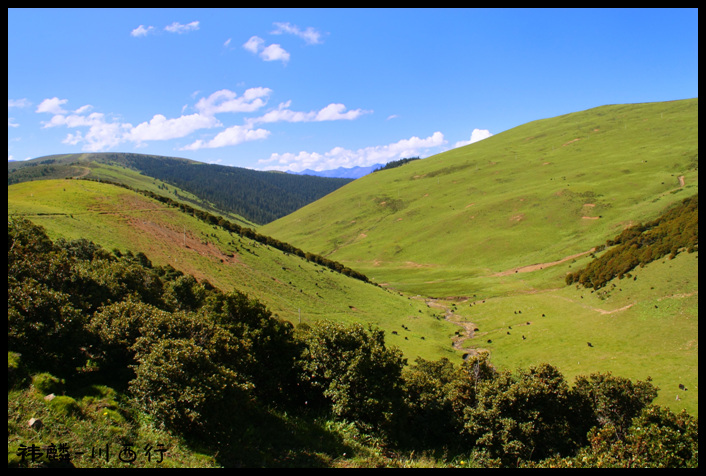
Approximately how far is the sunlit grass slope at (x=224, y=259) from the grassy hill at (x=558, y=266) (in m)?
12.9

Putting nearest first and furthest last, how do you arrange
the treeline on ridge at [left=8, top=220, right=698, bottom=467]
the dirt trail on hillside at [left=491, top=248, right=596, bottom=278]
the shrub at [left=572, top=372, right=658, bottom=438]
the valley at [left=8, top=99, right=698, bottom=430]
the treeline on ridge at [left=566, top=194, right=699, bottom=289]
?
1. the treeline on ridge at [left=8, top=220, right=698, bottom=467]
2. the shrub at [left=572, top=372, right=658, bottom=438]
3. the valley at [left=8, top=99, right=698, bottom=430]
4. the treeline on ridge at [left=566, top=194, right=699, bottom=289]
5. the dirt trail on hillside at [left=491, top=248, right=596, bottom=278]

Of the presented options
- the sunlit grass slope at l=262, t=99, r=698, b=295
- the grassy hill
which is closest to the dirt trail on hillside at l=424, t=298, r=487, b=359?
the grassy hill

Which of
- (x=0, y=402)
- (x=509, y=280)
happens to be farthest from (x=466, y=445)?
(x=509, y=280)

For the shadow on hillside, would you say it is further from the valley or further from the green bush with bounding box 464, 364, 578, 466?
the valley

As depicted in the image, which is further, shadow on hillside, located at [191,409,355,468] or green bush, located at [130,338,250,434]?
shadow on hillside, located at [191,409,355,468]

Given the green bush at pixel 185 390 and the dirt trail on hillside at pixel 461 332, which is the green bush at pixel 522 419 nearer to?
the green bush at pixel 185 390

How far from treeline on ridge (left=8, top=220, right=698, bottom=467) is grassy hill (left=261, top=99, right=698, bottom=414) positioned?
17.8 m

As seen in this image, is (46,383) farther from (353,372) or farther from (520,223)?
(520,223)

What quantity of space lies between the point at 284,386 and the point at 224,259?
53.8 meters

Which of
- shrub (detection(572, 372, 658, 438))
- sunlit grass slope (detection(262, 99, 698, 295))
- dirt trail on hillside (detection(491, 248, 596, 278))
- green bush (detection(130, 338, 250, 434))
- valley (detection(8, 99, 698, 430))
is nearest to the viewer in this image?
green bush (detection(130, 338, 250, 434))

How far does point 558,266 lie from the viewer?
10675 cm

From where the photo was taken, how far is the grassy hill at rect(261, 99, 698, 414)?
48.8m

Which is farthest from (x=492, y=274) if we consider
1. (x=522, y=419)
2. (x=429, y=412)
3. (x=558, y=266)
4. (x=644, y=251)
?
(x=522, y=419)

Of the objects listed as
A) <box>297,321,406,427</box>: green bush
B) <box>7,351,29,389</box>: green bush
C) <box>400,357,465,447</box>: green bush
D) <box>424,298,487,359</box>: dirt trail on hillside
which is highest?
<box>7,351,29,389</box>: green bush
